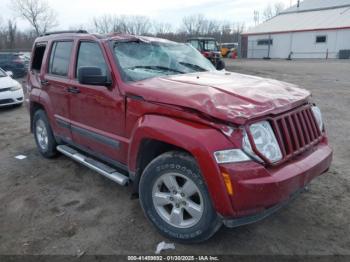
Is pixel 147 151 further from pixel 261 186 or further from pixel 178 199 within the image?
pixel 261 186

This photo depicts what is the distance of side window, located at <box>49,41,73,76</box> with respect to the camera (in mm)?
4633

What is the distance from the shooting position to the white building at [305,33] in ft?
116

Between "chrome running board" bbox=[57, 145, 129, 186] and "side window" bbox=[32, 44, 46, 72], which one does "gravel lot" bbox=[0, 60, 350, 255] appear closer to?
"chrome running board" bbox=[57, 145, 129, 186]

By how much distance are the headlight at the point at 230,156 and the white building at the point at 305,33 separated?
36076mm

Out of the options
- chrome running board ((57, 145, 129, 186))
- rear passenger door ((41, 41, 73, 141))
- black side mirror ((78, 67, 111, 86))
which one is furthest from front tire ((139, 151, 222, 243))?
rear passenger door ((41, 41, 73, 141))

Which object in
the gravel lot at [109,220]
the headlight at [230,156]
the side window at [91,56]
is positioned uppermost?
the side window at [91,56]

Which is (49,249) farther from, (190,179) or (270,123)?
(270,123)

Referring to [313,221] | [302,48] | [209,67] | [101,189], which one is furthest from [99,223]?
[302,48]

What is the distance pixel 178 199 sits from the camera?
123 inches

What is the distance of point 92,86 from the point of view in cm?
395

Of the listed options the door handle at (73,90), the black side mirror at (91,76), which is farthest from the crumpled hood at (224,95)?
the door handle at (73,90)

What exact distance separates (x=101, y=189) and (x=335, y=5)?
4569cm

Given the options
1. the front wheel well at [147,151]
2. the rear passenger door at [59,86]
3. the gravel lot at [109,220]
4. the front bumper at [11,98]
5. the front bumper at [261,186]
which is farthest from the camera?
the front bumper at [11,98]

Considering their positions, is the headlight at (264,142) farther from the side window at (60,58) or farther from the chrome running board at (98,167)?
the side window at (60,58)
